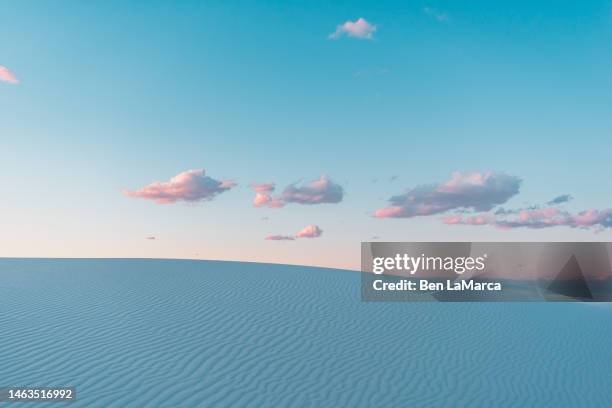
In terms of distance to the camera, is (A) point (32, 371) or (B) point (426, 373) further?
(B) point (426, 373)

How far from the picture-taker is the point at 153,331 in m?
13.0

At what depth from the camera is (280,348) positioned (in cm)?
1223

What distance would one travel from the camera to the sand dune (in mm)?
9508

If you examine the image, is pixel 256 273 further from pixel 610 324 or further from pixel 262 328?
pixel 610 324

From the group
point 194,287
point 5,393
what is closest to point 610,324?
point 194,287

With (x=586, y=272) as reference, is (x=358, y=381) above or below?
below

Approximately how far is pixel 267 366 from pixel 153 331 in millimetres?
3930

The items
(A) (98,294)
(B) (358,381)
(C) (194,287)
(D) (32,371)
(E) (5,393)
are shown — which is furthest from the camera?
(C) (194,287)

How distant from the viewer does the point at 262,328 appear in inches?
547

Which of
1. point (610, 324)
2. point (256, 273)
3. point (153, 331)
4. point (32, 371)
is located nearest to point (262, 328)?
point (153, 331)

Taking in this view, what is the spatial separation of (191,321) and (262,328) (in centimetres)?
214

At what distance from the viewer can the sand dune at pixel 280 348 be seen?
9508 mm

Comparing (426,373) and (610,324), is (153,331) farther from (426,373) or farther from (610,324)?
(610,324)

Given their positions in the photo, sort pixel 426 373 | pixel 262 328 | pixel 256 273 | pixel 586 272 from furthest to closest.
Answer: pixel 586 272 → pixel 256 273 → pixel 262 328 → pixel 426 373
